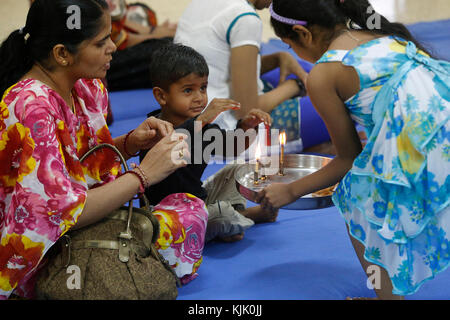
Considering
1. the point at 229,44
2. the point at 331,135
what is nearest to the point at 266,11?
the point at 229,44

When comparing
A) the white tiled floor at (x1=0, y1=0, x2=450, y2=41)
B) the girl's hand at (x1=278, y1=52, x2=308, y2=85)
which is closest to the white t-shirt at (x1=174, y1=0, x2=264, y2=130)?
the girl's hand at (x1=278, y1=52, x2=308, y2=85)

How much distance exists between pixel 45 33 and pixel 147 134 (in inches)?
13.2

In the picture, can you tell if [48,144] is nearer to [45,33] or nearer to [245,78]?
[45,33]

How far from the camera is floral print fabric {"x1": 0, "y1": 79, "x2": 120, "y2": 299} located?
1.10 metres

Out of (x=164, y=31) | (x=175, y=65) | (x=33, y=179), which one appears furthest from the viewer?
(x=164, y=31)

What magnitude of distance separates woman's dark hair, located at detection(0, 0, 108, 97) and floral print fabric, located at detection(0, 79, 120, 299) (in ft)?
0.25

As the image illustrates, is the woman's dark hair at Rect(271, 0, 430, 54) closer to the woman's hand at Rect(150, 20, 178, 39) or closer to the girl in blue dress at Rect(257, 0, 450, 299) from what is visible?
the girl in blue dress at Rect(257, 0, 450, 299)

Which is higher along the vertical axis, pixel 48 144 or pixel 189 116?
pixel 48 144

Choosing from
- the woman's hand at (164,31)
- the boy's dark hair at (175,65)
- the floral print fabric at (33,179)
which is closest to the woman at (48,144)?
the floral print fabric at (33,179)

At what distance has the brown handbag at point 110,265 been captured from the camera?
1116 millimetres

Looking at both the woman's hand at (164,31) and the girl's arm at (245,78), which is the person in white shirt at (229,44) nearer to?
the girl's arm at (245,78)

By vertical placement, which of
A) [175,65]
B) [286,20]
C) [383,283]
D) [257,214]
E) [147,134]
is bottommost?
[257,214]

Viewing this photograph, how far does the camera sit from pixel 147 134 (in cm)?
138

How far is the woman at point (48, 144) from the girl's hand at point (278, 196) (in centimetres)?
21
